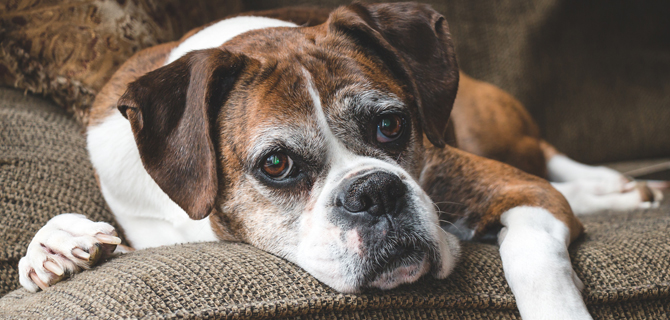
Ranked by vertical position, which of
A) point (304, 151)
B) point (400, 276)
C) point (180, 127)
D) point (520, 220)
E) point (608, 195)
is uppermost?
point (180, 127)

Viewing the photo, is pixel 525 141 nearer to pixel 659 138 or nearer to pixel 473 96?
pixel 473 96

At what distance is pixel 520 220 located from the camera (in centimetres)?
179

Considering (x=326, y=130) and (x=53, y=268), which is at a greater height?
(x=326, y=130)

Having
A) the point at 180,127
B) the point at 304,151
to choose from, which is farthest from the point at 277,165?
the point at 180,127

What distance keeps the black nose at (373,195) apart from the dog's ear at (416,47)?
0.44 metres

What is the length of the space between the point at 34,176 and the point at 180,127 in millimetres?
750

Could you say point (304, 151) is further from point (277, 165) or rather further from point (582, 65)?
point (582, 65)

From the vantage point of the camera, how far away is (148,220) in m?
2.17

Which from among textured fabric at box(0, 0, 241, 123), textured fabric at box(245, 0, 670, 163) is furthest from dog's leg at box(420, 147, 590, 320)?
textured fabric at box(245, 0, 670, 163)

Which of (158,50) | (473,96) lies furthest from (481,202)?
(158,50)

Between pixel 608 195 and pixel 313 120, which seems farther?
pixel 608 195

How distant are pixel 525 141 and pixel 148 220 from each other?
7.07ft

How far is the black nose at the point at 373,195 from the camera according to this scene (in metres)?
1.51

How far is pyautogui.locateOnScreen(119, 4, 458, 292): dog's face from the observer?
59.9 inches
